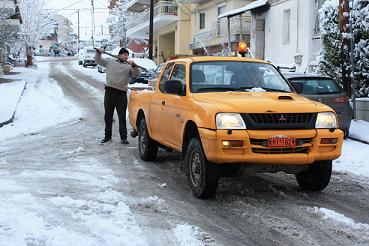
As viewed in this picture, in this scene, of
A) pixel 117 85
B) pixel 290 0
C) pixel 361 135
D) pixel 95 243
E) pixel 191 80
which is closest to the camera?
pixel 95 243

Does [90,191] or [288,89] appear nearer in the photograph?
[90,191]

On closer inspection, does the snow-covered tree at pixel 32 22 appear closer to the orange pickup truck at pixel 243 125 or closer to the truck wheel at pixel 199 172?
the orange pickup truck at pixel 243 125

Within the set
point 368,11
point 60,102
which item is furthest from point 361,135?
point 60,102

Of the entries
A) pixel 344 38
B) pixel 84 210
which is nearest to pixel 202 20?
pixel 344 38

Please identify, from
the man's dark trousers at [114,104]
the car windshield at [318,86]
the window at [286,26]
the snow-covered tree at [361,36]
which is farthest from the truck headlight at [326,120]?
the window at [286,26]

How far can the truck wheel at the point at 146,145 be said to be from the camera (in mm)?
9047

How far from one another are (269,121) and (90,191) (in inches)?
89.9

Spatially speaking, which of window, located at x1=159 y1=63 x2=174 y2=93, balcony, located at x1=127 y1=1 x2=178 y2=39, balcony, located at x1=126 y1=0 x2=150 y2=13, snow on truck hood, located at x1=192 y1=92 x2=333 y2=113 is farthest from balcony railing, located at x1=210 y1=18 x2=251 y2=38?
balcony, located at x1=126 y1=0 x2=150 y2=13

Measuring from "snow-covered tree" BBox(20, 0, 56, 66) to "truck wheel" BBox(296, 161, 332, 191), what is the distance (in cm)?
5012

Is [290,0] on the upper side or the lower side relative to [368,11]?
upper

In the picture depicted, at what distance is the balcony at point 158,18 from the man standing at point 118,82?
98.3ft

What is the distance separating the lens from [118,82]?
11.0m

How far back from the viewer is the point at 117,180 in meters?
7.58

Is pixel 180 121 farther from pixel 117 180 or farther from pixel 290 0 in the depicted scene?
Result: pixel 290 0
